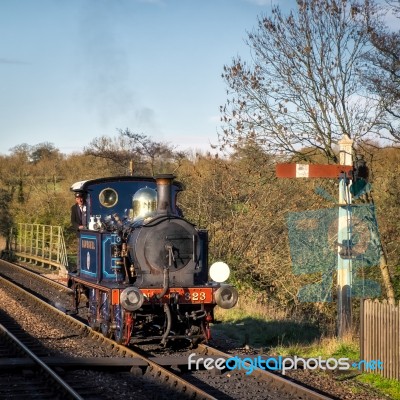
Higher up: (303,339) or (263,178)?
(263,178)

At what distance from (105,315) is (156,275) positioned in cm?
135

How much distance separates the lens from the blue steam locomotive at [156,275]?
32.9 feet

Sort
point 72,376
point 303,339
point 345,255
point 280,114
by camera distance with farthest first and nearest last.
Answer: point 280,114, point 303,339, point 345,255, point 72,376

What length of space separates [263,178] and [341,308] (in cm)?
636

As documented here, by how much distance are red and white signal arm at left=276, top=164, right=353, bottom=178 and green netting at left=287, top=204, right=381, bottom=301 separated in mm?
3375

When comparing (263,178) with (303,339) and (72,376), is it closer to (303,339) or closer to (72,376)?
(303,339)

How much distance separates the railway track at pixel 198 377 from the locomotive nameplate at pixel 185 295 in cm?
74

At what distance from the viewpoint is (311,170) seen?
10914 mm

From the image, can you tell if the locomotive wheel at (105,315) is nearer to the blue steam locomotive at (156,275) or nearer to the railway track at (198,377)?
the blue steam locomotive at (156,275)

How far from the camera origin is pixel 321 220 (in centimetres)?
1650

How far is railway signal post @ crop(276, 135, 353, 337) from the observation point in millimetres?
10852

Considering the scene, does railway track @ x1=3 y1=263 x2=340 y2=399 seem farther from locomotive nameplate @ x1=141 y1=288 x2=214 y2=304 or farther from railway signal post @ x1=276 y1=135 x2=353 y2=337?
railway signal post @ x1=276 y1=135 x2=353 y2=337

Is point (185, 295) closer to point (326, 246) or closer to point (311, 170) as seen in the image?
point (311, 170)

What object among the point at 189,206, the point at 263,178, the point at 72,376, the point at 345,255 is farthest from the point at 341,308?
the point at 189,206
